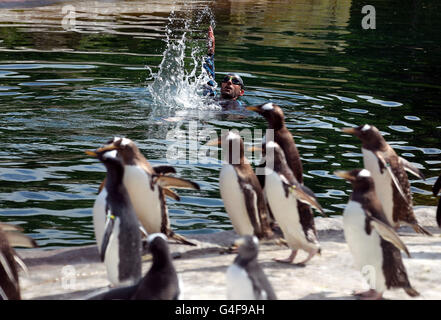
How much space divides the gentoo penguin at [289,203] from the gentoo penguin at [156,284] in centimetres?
179

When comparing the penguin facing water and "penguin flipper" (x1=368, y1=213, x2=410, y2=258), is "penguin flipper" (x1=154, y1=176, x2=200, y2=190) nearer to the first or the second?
the penguin facing water

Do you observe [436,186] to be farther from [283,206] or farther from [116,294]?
[116,294]

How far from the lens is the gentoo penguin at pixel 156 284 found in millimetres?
4355

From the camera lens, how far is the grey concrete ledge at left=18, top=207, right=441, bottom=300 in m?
5.34

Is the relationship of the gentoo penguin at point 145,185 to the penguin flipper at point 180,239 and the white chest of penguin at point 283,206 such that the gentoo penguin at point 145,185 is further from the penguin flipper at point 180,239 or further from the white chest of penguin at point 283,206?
the white chest of penguin at point 283,206

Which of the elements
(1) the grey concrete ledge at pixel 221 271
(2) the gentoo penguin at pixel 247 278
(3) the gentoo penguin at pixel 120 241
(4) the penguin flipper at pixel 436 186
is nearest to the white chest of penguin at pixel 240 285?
(2) the gentoo penguin at pixel 247 278

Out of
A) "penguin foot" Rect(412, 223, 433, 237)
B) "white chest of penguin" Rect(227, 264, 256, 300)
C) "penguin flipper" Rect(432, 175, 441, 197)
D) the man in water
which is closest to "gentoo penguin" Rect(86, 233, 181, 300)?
"white chest of penguin" Rect(227, 264, 256, 300)

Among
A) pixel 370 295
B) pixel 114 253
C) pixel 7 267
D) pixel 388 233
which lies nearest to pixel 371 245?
pixel 388 233

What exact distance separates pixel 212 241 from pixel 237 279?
2397mm

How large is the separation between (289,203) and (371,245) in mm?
929

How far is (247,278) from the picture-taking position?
446 cm

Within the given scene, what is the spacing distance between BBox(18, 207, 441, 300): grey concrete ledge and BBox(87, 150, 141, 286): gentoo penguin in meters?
0.28

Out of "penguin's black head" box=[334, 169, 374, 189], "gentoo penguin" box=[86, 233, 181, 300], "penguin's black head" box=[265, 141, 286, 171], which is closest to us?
"gentoo penguin" box=[86, 233, 181, 300]

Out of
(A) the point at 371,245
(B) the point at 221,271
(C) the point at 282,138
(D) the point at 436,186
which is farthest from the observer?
(D) the point at 436,186
